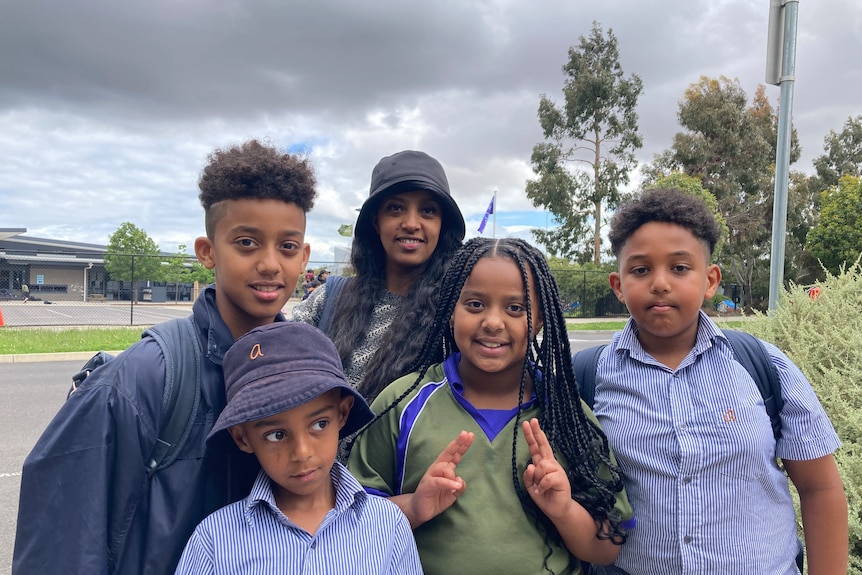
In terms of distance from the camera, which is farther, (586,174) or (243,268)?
(586,174)

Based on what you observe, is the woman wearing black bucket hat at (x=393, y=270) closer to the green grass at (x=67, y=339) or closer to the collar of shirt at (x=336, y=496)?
the collar of shirt at (x=336, y=496)

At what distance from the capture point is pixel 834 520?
166cm

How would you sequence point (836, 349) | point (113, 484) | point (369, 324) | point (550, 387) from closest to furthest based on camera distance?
1. point (113, 484)
2. point (550, 387)
3. point (369, 324)
4. point (836, 349)

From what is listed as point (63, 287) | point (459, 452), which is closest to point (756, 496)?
point (459, 452)

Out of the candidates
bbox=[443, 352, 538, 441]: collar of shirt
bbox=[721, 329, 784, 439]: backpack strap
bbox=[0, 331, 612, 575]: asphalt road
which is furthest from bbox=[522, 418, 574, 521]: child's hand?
bbox=[0, 331, 612, 575]: asphalt road

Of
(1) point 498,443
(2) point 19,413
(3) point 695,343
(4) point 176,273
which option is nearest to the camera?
(1) point 498,443

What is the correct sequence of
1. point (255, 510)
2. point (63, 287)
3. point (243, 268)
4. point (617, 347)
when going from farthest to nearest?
point (63, 287), point (617, 347), point (243, 268), point (255, 510)

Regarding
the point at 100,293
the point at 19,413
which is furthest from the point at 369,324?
the point at 100,293

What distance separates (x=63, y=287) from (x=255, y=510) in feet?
121

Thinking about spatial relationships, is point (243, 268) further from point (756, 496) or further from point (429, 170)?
point (756, 496)

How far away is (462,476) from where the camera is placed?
61.7 inches

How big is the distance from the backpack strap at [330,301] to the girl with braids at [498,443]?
0.59 m

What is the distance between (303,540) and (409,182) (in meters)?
1.25

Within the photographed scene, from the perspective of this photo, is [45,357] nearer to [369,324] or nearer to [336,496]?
[369,324]
